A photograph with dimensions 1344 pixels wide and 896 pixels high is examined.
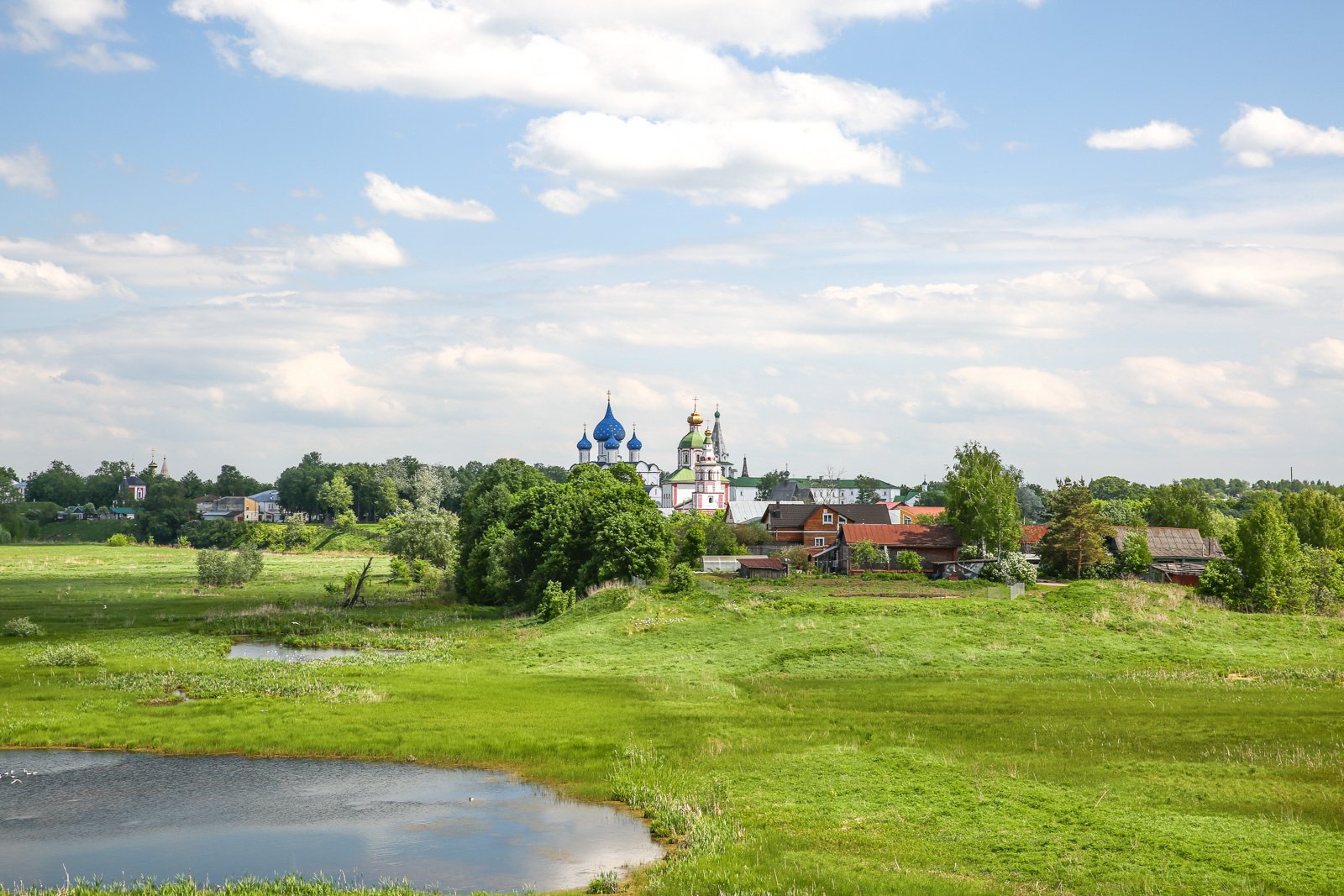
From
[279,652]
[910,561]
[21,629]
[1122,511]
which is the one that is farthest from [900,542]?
[21,629]

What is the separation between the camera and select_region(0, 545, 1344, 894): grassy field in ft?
82.3

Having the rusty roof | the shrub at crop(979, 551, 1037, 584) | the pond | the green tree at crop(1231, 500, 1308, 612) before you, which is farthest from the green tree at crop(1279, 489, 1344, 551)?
the pond

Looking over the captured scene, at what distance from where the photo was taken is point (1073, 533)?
8875 centimetres

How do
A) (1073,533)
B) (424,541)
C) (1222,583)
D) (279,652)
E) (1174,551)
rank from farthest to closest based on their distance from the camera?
(424,541), (1174,551), (1073,533), (1222,583), (279,652)

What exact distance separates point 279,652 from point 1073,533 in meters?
60.2

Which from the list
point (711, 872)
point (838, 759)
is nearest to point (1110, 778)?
point (838, 759)

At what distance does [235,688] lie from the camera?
4662cm

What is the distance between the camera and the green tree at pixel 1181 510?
120250mm

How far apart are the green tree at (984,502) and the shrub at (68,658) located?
63972mm

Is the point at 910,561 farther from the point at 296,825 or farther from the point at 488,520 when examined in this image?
the point at 296,825

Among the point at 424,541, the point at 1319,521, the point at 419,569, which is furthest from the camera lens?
the point at 424,541

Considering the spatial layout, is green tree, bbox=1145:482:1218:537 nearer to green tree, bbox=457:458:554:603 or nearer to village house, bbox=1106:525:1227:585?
village house, bbox=1106:525:1227:585

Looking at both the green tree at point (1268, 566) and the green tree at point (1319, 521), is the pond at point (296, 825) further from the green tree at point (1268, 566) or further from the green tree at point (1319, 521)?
the green tree at point (1319, 521)

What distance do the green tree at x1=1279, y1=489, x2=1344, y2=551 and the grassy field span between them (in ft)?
113
